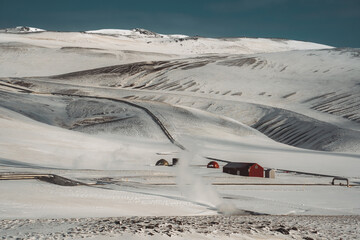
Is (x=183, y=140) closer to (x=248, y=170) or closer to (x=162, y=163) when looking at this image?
(x=162, y=163)

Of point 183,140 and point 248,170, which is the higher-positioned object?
point 183,140

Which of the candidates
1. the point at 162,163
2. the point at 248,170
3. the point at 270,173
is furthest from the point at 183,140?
the point at 270,173

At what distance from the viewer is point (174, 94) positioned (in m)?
92.1

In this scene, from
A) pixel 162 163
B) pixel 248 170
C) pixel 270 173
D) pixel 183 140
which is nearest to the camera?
pixel 270 173

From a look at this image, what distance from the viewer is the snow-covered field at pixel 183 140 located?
20703 millimetres

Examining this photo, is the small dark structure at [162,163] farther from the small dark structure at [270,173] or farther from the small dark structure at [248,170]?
the small dark structure at [270,173]

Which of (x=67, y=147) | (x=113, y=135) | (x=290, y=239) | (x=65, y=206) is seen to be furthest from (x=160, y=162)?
(x=290, y=239)

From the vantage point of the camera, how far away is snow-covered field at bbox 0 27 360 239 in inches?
815

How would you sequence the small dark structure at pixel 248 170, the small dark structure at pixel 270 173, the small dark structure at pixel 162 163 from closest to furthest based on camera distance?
the small dark structure at pixel 270 173, the small dark structure at pixel 248 170, the small dark structure at pixel 162 163

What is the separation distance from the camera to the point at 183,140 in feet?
204

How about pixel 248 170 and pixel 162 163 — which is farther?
pixel 162 163

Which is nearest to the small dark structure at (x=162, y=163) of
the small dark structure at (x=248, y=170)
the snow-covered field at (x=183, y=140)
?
the snow-covered field at (x=183, y=140)

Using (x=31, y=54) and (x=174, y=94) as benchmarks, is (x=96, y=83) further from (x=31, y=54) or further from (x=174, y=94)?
(x=31, y=54)

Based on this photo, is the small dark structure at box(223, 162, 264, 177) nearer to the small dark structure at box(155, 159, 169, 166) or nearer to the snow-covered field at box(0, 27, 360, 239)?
the snow-covered field at box(0, 27, 360, 239)
